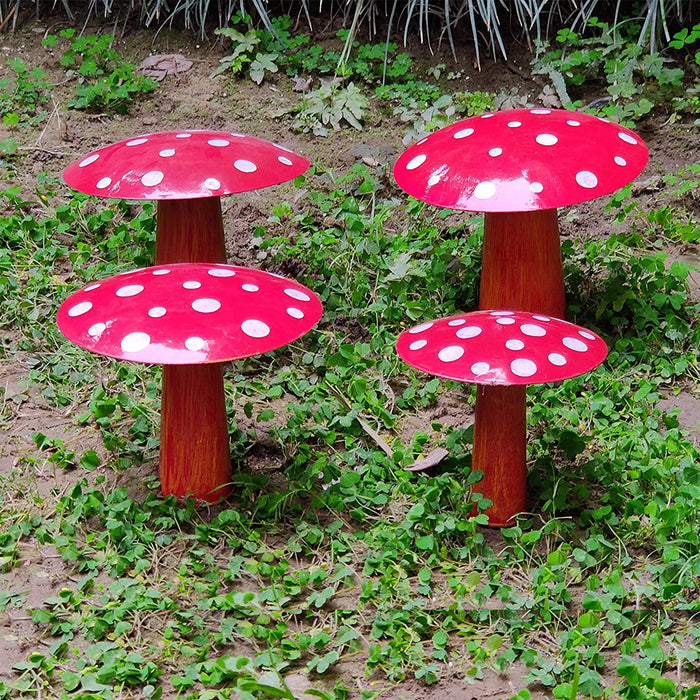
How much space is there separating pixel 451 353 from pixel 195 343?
2.50ft

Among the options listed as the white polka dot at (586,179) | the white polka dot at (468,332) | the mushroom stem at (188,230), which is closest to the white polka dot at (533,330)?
the white polka dot at (468,332)

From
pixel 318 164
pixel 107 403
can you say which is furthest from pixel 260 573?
pixel 318 164

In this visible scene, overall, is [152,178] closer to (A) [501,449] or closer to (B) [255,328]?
(B) [255,328]

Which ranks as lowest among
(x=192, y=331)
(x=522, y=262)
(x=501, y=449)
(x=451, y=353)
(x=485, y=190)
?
(x=501, y=449)

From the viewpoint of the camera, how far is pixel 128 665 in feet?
9.07

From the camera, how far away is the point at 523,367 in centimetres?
294

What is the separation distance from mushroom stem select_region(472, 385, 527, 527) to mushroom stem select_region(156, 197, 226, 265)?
4.58 feet

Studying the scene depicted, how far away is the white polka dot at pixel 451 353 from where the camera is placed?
3021 millimetres

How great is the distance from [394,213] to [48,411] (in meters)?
2.14

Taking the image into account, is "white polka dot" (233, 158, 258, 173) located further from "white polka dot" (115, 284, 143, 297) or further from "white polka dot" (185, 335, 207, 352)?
"white polka dot" (185, 335, 207, 352)

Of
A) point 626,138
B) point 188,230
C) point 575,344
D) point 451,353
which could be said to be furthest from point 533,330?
point 188,230

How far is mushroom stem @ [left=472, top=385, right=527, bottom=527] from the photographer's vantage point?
10.7 ft

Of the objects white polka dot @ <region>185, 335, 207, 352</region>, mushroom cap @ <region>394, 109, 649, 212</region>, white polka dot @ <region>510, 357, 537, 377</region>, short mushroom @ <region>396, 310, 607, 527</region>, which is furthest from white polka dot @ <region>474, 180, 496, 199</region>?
white polka dot @ <region>185, 335, 207, 352</region>

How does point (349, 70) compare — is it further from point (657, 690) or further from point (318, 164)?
point (657, 690)
